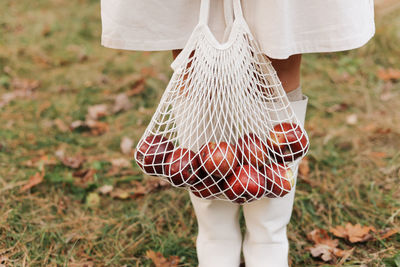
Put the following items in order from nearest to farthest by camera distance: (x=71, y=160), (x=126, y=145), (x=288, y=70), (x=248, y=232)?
(x=288, y=70)
(x=248, y=232)
(x=71, y=160)
(x=126, y=145)

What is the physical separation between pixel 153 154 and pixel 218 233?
0.44 meters

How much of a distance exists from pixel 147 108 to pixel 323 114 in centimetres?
115

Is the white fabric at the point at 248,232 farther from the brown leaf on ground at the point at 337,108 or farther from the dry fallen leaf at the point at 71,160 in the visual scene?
the brown leaf on ground at the point at 337,108

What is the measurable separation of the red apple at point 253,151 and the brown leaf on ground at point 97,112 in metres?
1.72

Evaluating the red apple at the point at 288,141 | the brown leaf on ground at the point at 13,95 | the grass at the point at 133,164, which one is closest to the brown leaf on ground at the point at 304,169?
the grass at the point at 133,164

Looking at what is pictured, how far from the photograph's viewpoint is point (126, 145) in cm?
→ 240

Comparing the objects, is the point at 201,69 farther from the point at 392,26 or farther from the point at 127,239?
the point at 392,26

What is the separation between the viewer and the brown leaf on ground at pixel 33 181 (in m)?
1.93

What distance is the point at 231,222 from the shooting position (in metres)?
1.46

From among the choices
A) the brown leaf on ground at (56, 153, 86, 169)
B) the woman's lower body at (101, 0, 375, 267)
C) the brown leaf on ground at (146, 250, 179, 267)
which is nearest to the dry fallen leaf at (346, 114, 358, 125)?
the woman's lower body at (101, 0, 375, 267)

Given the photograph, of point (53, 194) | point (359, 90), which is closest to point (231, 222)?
point (53, 194)

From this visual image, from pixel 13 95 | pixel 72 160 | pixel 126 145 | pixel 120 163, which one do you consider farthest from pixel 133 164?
pixel 13 95

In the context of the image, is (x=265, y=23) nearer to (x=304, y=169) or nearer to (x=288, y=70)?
(x=288, y=70)

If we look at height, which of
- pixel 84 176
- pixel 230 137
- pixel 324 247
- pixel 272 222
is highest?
pixel 230 137
